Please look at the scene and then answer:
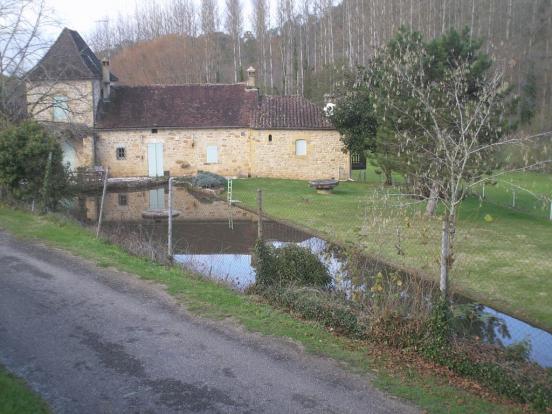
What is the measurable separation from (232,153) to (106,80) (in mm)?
8346

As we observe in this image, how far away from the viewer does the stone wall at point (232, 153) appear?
29.7 meters

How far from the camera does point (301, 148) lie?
98.0 ft

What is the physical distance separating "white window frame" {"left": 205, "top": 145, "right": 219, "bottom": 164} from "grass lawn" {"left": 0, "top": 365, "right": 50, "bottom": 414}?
25105 mm

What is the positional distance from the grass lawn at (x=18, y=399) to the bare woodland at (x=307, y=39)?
121 feet

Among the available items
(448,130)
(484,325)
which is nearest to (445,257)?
(484,325)

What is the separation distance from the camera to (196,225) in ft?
56.7

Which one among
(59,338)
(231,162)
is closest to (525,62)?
(231,162)

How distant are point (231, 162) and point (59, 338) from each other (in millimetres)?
23780

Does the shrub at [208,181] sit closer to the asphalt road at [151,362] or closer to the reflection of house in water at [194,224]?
the reflection of house in water at [194,224]

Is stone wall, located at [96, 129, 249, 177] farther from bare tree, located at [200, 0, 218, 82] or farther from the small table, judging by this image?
bare tree, located at [200, 0, 218, 82]

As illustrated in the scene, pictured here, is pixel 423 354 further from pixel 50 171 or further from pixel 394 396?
pixel 50 171

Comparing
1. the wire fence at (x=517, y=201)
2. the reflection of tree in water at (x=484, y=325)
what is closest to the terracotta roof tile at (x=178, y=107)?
the wire fence at (x=517, y=201)

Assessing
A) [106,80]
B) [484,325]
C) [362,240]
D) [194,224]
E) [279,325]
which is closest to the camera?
[279,325]

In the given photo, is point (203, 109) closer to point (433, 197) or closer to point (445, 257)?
point (433, 197)
